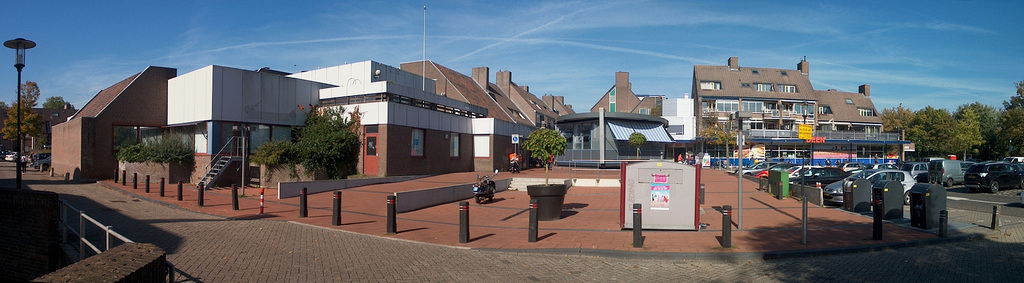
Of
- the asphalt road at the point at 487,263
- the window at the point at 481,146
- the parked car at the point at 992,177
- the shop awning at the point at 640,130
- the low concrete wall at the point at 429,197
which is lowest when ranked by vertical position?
the asphalt road at the point at 487,263

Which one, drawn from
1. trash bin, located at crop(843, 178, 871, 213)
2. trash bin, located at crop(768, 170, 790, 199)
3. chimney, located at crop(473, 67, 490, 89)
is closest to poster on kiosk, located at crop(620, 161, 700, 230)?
trash bin, located at crop(843, 178, 871, 213)

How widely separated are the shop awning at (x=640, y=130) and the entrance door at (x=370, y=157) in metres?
18.0

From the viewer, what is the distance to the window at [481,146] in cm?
3397

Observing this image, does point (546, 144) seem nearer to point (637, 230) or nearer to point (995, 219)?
point (637, 230)

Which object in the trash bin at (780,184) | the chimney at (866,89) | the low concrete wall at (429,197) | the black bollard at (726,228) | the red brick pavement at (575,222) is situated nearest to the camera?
the black bollard at (726,228)

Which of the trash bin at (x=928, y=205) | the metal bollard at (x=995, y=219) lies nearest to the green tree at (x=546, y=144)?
the trash bin at (x=928, y=205)

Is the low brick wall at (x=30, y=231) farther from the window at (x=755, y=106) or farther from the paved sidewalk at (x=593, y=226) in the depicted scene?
the window at (x=755, y=106)

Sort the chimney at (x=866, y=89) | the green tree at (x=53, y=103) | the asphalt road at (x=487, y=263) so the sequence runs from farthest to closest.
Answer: the green tree at (x=53, y=103)
the chimney at (x=866, y=89)
the asphalt road at (x=487, y=263)

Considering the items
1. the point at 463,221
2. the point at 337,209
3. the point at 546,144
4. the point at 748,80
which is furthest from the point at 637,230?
the point at 748,80

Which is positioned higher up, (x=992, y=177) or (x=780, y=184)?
(x=992, y=177)

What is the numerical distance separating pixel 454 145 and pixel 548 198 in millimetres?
18911

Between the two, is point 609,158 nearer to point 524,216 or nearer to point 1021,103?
point 524,216

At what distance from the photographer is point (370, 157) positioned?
25.8 m

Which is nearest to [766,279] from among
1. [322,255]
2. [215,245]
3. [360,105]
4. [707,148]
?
[322,255]
